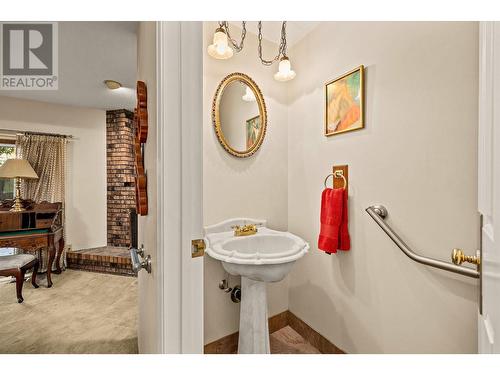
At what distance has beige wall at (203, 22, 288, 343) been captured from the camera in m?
1.68

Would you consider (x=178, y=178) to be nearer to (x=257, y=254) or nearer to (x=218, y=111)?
(x=257, y=254)

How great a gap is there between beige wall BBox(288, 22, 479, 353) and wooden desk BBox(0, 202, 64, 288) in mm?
3073

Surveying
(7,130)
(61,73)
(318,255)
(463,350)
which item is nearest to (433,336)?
(463,350)

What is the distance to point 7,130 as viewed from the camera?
10.7 feet

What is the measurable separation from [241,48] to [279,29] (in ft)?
1.26

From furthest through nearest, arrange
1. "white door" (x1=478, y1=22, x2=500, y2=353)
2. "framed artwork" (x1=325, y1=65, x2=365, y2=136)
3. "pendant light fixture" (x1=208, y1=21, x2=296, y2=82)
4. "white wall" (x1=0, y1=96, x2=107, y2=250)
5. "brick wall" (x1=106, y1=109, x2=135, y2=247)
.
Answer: "brick wall" (x1=106, y1=109, x2=135, y2=247), "white wall" (x1=0, y1=96, x2=107, y2=250), "pendant light fixture" (x1=208, y1=21, x2=296, y2=82), "framed artwork" (x1=325, y1=65, x2=365, y2=136), "white door" (x1=478, y1=22, x2=500, y2=353)

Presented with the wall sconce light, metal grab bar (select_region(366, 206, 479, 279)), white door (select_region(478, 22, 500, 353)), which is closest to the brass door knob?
white door (select_region(478, 22, 500, 353))

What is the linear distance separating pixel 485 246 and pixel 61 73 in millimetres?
3600

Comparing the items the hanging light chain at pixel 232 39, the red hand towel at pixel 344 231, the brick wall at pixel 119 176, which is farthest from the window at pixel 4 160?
the red hand towel at pixel 344 231

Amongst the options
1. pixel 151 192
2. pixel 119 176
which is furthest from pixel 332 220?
pixel 119 176

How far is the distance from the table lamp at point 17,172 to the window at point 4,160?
0.37 m

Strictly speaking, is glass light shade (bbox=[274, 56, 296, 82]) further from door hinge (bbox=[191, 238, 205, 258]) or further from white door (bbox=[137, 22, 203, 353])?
door hinge (bbox=[191, 238, 205, 258])

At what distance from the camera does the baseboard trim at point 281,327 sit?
167 cm

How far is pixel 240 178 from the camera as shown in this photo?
1819mm
